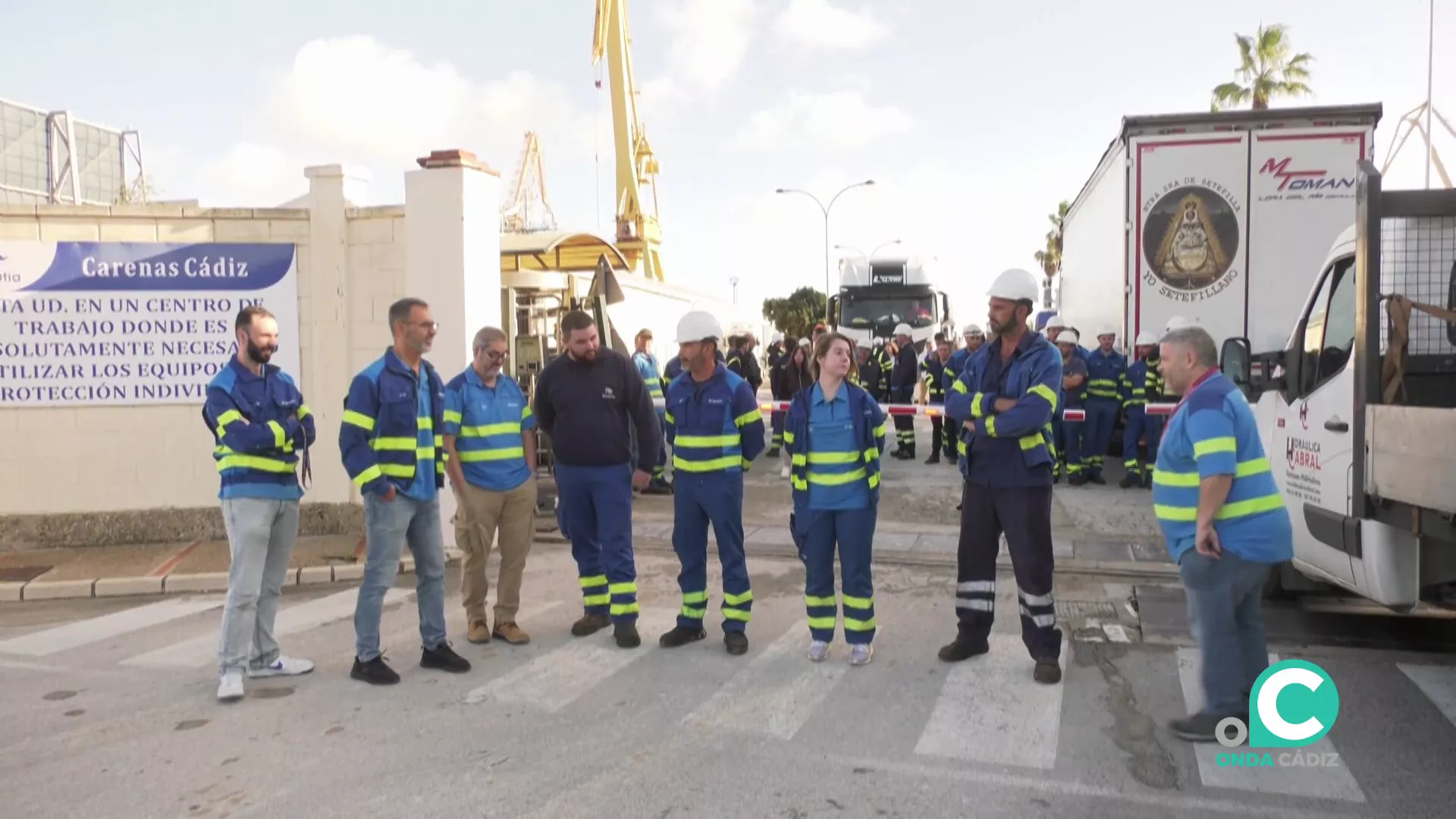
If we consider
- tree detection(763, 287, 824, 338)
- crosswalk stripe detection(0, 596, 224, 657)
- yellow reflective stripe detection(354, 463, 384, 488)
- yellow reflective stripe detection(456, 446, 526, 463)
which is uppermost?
tree detection(763, 287, 824, 338)

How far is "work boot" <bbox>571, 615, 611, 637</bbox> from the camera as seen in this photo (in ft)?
21.1

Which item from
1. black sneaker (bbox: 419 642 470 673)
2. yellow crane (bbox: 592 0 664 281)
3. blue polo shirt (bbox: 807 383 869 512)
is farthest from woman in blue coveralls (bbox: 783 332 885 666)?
yellow crane (bbox: 592 0 664 281)

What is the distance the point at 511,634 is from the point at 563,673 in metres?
0.74

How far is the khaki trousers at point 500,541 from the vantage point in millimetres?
6273

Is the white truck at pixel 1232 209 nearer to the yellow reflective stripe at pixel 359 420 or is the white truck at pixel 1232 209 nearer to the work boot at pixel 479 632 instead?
the work boot at pixel 479 632

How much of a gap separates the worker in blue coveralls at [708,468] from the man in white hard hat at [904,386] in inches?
347

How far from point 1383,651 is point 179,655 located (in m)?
6.73

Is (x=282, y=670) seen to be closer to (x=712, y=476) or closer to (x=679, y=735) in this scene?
(x=679, y=735)

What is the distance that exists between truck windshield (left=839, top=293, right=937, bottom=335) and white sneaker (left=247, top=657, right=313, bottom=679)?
636 inches

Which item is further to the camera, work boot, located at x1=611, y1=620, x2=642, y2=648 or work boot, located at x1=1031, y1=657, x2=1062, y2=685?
work boot, located at x1=611, y1=620, x2=642, y2=648

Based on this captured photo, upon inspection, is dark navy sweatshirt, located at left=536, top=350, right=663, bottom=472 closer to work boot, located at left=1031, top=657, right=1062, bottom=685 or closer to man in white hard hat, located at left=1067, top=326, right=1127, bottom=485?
work boot, located at left=1031, top=657, right=1062, bottom=685

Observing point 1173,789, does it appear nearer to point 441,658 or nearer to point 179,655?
point 441,658

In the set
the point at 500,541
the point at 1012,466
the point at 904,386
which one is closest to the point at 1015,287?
the point at 1012,466

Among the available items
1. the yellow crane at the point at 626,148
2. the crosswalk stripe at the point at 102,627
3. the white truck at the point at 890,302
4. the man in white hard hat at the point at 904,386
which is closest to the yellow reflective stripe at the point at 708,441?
the crosswalk stripe at the point at 102,627
